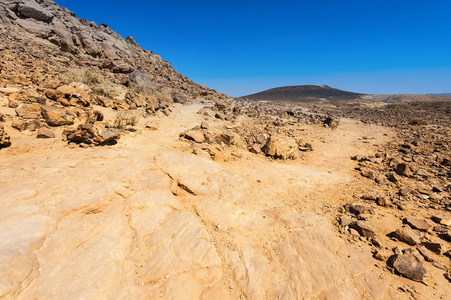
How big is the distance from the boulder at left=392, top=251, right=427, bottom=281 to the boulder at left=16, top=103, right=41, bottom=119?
839 cm

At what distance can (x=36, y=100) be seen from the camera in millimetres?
6469

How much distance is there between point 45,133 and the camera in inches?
198

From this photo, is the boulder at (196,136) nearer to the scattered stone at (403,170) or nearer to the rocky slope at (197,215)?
the rocky slope at (197,215)

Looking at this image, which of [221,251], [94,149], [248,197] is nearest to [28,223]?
[221,251]

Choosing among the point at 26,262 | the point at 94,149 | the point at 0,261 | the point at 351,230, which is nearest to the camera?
the point at 0,261

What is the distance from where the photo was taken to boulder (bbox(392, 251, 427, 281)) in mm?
2586

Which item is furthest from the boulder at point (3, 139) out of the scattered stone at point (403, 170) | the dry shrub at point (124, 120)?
the scattered stone at point (403, 170)

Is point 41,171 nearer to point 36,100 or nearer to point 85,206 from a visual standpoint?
point 85,206

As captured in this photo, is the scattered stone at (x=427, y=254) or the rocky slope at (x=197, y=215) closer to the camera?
the rocky slope at (x=197, y=215)

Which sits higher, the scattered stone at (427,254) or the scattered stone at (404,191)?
the scattered stone at (404,191)

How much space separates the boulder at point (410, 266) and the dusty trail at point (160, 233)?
0.21 meters

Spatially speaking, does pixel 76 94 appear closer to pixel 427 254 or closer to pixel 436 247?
pixel 427 254

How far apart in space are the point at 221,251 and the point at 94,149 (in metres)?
4.00

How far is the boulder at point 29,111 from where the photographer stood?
5.46 m
